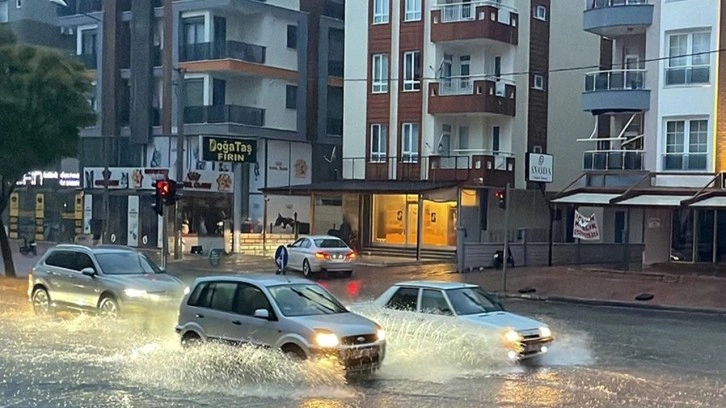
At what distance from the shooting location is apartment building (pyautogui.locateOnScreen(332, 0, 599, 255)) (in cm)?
4406

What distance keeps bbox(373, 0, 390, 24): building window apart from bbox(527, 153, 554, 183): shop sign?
13929 millimetres

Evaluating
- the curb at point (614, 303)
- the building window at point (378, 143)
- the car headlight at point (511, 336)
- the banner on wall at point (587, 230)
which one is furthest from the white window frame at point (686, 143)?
the car headlight at point (511, 336)

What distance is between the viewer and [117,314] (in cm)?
1936

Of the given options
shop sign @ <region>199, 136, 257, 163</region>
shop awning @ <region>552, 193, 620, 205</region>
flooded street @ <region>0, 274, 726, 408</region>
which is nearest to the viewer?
flooded street @ <region>0, 274, 726, 408</region>

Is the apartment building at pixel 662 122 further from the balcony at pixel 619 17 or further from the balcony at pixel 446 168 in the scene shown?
the balcony at pixel 446 168

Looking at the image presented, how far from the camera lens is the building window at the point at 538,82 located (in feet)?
152

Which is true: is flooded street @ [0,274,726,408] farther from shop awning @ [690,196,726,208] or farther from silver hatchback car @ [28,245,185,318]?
shop awning @ [690,196,726,208]

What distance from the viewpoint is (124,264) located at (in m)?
20.9

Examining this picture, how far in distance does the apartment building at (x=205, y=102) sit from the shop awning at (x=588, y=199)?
602 inches

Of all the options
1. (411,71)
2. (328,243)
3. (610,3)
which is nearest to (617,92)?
(610,3)

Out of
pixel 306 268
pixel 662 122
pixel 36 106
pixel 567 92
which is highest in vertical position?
pixel 567 92

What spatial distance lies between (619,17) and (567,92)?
35.8 ft

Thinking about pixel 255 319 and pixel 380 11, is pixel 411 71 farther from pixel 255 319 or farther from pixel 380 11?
pixel 255 319

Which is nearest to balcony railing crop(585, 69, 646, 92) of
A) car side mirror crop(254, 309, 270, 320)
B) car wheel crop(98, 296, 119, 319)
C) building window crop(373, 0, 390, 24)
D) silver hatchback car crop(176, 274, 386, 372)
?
building window crop(373, 0, 390, 24)
